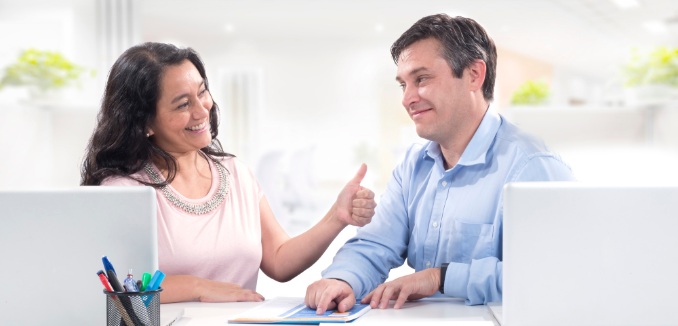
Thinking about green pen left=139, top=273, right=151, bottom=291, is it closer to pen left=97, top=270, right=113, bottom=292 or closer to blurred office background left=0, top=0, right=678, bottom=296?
pen left=97, top=270, right=113, bottom=292

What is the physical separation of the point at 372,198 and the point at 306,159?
15.1 ft

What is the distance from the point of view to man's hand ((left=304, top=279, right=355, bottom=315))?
1.62m

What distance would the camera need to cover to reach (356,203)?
6.26 feet

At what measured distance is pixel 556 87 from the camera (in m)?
10.6

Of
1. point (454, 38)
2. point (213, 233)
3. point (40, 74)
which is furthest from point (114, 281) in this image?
point (40, 74)

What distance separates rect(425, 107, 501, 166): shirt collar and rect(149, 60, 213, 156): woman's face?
2.14ft

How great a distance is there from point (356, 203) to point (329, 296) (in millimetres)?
335

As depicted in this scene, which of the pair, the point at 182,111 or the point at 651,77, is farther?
the point at 651,77

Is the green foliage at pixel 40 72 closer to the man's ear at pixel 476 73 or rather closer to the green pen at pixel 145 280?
the man's ear at pixel 476 73

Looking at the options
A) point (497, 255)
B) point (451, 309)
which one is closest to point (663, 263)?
point (451, 309)

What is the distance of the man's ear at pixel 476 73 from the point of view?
2.05 m

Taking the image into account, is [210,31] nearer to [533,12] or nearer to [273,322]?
[533,12]

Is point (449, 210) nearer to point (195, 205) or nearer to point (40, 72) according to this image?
point (195, 205)

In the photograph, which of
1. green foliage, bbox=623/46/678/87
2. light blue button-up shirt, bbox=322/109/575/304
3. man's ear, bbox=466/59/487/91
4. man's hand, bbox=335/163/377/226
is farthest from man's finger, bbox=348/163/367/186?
green foliage, bbox=623/46/678/87
